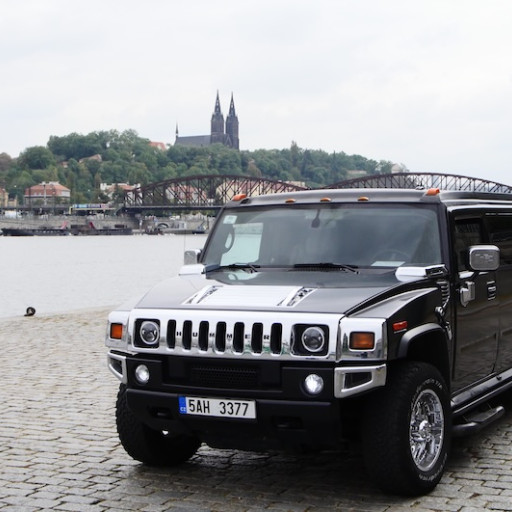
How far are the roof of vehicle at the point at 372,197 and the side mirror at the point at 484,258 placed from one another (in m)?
0.42

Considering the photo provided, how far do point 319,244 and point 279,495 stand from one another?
1.63 meters

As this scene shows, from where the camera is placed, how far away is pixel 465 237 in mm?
6551

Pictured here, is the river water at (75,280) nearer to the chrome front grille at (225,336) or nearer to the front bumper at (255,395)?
the front bumper at (255,395)

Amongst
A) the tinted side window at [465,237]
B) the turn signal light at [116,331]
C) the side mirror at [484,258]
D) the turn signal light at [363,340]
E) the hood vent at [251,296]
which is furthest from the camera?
the tinted side window at [465,237]

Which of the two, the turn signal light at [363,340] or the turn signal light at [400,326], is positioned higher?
the turn signal light at [400,326]

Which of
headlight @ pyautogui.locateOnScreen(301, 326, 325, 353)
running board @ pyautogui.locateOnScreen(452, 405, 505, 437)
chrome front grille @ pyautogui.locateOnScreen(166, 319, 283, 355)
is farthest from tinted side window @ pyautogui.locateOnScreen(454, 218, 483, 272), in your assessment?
chrome front grille @ pyautogui.locateOnScreen(166, 319, 283, 355)

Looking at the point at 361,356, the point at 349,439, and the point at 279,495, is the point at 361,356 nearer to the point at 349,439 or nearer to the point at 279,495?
the point at 349,439

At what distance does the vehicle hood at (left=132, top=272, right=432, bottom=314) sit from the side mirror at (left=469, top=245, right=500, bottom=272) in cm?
66

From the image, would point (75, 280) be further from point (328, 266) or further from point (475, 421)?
point (475, 421)

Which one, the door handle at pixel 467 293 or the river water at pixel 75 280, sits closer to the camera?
the door handle at pixel 467 293

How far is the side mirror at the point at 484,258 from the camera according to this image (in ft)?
19.9

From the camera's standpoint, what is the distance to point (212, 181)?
176250 mm

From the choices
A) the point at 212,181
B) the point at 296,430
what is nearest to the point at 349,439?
the point at 296,430

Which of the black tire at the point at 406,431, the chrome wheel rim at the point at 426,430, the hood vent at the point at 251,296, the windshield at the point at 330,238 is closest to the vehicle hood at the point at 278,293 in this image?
the hood vent at the point at 251,296
